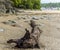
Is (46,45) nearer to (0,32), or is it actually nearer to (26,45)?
(26,45)

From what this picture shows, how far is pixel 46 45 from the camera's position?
12.0m

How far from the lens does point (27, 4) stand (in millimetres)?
38812

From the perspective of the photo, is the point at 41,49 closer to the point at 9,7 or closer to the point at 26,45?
the point at 26,45

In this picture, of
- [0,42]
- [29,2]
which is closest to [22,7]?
[29,2]

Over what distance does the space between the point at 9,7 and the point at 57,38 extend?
1521 centimetres

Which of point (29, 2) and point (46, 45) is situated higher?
point (46, 45)

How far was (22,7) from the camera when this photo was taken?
3819 centimetres

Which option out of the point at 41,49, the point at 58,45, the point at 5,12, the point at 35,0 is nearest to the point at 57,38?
the point at 58,45

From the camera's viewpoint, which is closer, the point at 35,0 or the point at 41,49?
the point at 41,49

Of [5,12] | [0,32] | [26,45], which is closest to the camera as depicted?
[26,45]

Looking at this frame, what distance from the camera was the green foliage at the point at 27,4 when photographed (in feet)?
120

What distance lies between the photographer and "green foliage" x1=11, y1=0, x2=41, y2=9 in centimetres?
3671

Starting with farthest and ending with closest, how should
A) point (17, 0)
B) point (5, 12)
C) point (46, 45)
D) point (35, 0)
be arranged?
point (35, 0), point (17, 0), point (5, 12), point (46, 45)

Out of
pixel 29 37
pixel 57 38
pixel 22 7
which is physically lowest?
pixel 22 7
